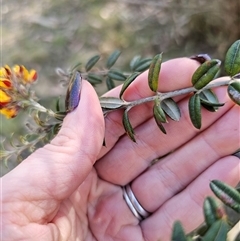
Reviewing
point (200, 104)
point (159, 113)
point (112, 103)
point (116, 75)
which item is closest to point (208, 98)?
point (200, 104)

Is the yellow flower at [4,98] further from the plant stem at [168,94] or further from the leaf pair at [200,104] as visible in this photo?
the leaf pair at [200,104]

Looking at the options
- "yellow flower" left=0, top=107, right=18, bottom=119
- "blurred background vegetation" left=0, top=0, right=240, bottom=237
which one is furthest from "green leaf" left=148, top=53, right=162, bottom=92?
"blurred background vegetation" left=0, top=0, right=240, bottom=237

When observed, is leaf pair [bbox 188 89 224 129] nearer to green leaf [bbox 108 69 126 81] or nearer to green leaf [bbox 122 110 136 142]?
green leaf [bbox 122 110 136 142]

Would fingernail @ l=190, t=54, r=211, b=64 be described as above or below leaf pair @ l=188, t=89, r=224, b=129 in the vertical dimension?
above

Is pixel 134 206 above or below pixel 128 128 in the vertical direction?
below

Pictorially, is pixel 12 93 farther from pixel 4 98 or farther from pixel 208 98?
pixel 208 98

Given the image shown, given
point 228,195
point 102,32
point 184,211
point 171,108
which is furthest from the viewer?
point 102,32
